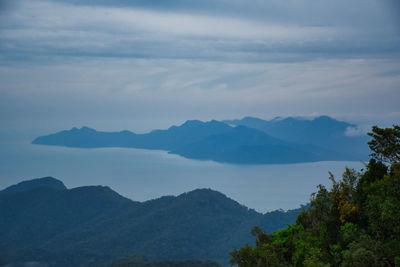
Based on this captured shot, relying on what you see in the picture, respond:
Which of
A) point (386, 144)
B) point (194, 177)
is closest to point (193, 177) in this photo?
point (194, 177)

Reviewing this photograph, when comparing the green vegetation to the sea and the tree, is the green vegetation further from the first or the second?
the sea

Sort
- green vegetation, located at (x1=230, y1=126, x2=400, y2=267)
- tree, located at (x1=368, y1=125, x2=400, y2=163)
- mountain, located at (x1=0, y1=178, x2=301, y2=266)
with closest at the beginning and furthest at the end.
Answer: green vegetation, located at (x1=230, y1=126, x2=400, y2=267), tree, located at (x1=368, y1=125, x2=400, y2=163), mountain, located at (x1=0, y1=178, x2=301, y2=266)

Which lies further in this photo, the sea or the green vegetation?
the sea

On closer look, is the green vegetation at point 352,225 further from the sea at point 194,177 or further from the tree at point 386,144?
the sea at point 194,177

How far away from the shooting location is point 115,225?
75750mm

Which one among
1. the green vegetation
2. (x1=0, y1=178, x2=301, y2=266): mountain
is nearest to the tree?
the green vegetation

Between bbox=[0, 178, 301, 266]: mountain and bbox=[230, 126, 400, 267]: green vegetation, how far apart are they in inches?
2049

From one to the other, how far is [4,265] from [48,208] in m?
29.5

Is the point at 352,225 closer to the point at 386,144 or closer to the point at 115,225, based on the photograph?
the point at 386,144

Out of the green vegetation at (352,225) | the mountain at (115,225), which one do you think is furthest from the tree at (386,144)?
the mountain at (115,225)

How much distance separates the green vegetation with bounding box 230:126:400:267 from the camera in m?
8.10

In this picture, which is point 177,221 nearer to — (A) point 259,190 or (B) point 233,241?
(B) point 233,241

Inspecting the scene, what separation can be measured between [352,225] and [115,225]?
7089cm

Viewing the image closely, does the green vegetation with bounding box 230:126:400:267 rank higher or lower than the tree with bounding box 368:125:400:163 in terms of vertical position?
lower
